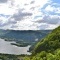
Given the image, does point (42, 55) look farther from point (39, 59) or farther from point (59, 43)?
point (59, 43)

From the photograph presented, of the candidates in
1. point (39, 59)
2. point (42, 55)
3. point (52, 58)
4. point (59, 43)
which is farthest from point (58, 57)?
point (59, 43)

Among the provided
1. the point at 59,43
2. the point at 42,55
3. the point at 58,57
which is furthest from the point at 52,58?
the point at 59,43

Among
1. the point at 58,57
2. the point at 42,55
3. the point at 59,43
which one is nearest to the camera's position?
the point at 58,57

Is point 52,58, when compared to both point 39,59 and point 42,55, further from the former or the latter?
point 42,55

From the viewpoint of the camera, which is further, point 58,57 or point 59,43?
point 59,43

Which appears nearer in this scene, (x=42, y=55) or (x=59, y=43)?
(x=42, y=55)

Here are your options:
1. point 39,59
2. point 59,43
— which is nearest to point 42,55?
point 39,59

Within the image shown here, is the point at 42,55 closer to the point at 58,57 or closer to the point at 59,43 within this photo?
the point at 58,57

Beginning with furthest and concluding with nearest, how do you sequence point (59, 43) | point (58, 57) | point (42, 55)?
point (59, 43), point (42, 55), point (58, 57)
